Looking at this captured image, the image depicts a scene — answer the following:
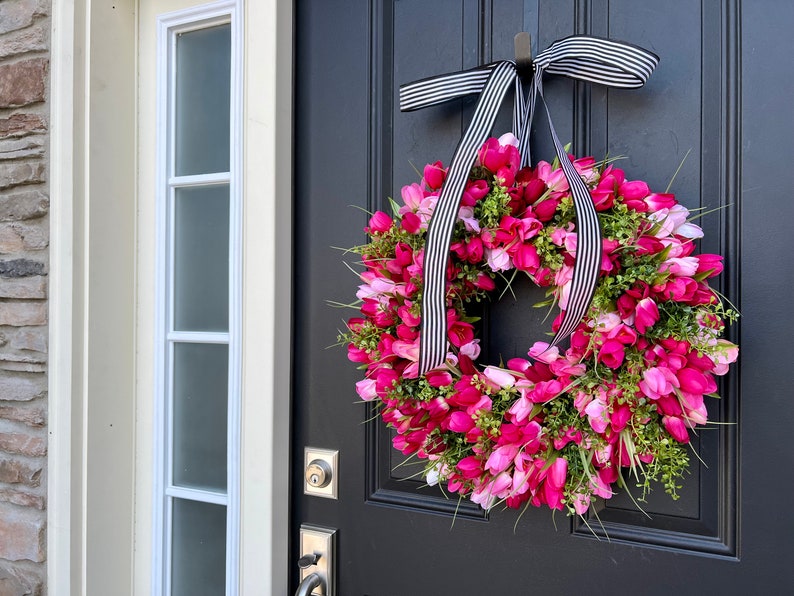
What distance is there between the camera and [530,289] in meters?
1.00

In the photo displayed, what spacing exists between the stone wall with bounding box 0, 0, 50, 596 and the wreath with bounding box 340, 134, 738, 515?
71 cm

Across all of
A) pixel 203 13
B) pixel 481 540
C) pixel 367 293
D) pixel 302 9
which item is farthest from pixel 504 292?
pixel 203 13

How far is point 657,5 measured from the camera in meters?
0.93

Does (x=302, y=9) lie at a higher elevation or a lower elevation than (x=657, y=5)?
higher

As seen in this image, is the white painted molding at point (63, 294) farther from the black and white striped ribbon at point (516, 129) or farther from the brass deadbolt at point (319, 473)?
the black and white striped ribbon at point (516, 129)

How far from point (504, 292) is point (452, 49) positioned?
464mm

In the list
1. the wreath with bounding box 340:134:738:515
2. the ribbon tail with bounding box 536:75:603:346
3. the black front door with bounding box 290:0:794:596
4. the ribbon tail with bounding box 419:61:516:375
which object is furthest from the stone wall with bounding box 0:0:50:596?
the ribbon tail with bounding box 536:75:603:346

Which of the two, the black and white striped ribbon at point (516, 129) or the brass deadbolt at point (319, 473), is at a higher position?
the black and white striped ribbon at point (516, 129)

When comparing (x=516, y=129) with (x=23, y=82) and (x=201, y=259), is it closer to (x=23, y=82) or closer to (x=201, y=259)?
(x=201, y=259)

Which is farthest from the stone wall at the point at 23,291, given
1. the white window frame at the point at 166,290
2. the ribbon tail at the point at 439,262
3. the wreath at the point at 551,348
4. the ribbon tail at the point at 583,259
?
the ribbon tail at the point at 583,259

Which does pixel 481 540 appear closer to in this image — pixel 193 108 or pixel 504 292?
pixel 504 292

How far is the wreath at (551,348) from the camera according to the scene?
80 centimetres

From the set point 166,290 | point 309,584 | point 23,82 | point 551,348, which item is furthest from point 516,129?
point 23,82

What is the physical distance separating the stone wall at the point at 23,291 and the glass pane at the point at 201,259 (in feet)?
0.86
